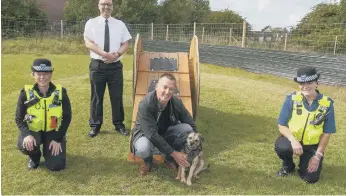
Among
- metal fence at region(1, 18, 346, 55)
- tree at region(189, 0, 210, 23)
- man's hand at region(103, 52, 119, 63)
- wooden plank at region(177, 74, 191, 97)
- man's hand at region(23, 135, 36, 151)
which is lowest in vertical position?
man's hand at region(23, 135, 36, 151)

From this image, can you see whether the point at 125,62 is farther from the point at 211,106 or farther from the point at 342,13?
the point at 342,13

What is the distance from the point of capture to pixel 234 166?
446 cm

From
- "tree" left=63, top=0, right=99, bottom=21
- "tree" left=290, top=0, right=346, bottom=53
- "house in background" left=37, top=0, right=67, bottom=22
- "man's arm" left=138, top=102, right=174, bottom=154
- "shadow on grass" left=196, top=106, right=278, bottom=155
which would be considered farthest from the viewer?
"house in background" left=37, top=0, right=67, bottom=22

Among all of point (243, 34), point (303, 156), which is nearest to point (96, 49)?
point (303, 156)

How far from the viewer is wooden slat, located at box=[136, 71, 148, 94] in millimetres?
5368

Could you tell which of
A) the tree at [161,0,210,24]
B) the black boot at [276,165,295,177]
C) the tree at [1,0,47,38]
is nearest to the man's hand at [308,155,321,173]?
the black boot at [276,165,295,177]

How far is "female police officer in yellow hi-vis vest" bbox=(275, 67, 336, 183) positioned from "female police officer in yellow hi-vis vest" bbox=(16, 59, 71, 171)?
7.93 feet

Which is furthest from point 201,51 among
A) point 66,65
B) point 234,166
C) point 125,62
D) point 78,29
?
point 234,166

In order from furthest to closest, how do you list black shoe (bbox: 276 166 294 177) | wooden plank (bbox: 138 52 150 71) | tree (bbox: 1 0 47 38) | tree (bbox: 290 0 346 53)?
tree (bbox: 1 0 47 38) < tree (bbox: 290 0 346 53) < wooden plank (bbox: 138 52 150 71) < black shoe (bbox: 276 166 294 177)

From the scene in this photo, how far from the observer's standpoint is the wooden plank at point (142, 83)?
5368 mm

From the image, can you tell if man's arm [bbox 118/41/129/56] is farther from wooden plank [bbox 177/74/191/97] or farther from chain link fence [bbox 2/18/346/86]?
chain link fence [bbox 2/18/346/86]

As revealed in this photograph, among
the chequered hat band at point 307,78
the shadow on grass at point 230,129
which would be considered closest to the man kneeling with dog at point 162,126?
the shadow on grass at point 230,129

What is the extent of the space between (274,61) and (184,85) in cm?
790

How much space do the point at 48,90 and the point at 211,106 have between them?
12.1ft
